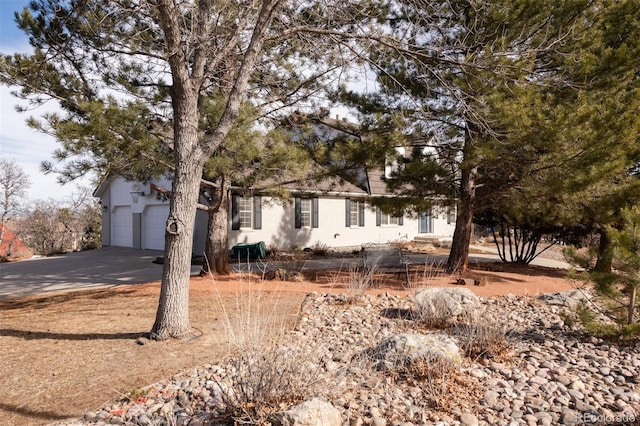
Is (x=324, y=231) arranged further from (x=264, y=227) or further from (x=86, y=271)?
(x=86, y=271)

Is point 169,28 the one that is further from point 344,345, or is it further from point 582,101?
point 582,101

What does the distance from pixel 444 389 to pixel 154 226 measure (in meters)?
16.5

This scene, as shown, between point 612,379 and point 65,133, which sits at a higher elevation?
point 65,133

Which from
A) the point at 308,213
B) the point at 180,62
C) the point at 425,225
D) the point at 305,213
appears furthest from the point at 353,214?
the point at 180,62

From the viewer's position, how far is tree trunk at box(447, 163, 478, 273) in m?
9.88

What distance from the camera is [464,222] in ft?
34.3

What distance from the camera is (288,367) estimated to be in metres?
3.22

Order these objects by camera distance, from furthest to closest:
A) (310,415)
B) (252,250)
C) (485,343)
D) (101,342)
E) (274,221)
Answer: (274,221), (252,250), (101,342), (485,343), (310,415)

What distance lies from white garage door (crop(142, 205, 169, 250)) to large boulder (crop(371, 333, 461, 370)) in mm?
14719

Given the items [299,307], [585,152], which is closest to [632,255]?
[585,152]

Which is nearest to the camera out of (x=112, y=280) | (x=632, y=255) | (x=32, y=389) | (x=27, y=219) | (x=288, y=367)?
(x=288, y=367)

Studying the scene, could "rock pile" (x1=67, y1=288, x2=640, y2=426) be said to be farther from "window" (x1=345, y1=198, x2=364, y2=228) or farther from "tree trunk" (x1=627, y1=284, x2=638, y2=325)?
"window" (x1=345, y1=198, x2=364, y2=228)

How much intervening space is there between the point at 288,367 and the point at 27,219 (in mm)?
22568

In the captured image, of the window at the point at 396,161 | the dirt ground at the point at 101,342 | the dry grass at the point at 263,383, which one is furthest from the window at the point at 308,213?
the dry grass at the point at 263,383
